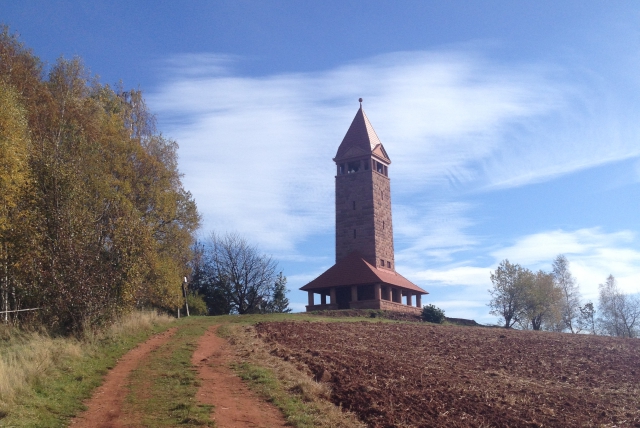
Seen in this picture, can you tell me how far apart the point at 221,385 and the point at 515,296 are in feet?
143

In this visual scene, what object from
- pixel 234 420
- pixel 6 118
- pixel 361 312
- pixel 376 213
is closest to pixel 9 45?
pixel 6 118

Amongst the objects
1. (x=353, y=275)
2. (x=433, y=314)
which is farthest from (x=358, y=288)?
(x=433, y=314)

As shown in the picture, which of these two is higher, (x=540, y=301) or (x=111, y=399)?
(x=540, y=301)

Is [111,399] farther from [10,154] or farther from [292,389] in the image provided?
[10,154]

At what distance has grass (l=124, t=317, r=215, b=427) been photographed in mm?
11142

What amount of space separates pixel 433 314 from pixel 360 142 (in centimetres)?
1721

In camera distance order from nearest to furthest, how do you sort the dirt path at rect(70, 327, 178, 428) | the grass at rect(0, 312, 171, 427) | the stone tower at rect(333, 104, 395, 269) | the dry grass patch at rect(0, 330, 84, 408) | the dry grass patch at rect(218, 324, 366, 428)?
the dirt path at rect(70, 327, 178, 428) < the grass at rect(0, 312, 171, 427) < the dry grass patch at rect(218, 324, 366, 428) < the dry grass patch at rect(0, 330, 84, 408) < the stone tower at rect(333, 104, 395, 269)

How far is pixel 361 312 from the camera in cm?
4016

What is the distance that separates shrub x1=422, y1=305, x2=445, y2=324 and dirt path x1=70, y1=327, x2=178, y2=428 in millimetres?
26646

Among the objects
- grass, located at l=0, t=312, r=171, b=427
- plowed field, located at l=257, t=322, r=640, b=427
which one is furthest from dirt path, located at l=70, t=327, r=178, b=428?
plowed field, located at l=257, t=322, r=640, b=427

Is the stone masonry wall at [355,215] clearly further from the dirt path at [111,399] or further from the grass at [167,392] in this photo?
the dirt path at [111,399]

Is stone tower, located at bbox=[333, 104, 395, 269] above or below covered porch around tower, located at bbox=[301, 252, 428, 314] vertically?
above

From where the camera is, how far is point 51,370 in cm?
1406

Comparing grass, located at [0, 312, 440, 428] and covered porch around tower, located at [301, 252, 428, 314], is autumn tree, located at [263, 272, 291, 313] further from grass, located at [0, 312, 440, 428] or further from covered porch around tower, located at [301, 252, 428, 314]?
grass, located at [0, 312, 440, 428]
